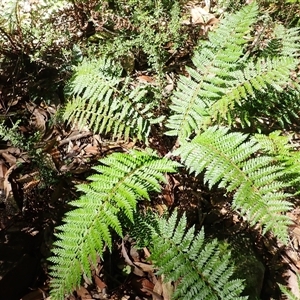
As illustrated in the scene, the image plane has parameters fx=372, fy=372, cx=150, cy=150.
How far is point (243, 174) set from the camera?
2.35 metres

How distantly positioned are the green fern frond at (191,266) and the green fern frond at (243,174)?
12.7 inches

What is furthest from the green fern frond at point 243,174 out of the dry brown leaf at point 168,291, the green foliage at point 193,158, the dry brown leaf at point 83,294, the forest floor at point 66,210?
the dry brown leaf at point 83,294

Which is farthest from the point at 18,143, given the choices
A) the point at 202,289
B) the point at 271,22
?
the point at 271,22

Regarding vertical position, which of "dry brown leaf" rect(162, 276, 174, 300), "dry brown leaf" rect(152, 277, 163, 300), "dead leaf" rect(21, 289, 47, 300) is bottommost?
"dead leaf" rect(21, 289, 47, 300)

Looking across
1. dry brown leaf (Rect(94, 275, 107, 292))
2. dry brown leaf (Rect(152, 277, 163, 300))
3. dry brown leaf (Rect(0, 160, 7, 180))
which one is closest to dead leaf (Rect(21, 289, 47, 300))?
dry brown leaf (Rect(94, 275, 107, 292))

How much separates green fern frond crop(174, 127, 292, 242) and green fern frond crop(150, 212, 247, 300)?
32cm

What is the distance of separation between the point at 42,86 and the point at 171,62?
131 centimetres

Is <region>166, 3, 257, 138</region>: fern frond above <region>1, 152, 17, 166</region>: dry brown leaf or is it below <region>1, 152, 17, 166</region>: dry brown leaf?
above

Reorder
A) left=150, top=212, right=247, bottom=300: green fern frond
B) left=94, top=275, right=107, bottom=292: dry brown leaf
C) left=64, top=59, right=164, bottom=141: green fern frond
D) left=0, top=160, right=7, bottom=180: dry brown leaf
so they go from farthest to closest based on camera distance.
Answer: left=0, top=160, right=7, bottom=180: dry brown leaf < left=64, top=59, right=164, bottom=141: green fern frond < left=94, top=275, right=107, bottom=292: dry brown leaf < left=150, top=212, right=247, bottom=300: green fern frond

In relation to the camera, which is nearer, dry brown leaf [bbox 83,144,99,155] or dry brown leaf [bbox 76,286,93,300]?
dry brown leaf [bbox 76,286,93,300]

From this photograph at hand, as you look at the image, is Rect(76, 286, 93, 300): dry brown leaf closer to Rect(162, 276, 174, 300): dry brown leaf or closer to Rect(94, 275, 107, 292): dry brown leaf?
Rect(94, 275, 107, 292): dry brown leaf

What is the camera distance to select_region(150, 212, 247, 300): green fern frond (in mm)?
2154

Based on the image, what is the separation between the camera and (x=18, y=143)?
2617 mm

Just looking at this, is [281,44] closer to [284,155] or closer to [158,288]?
[284,155]
